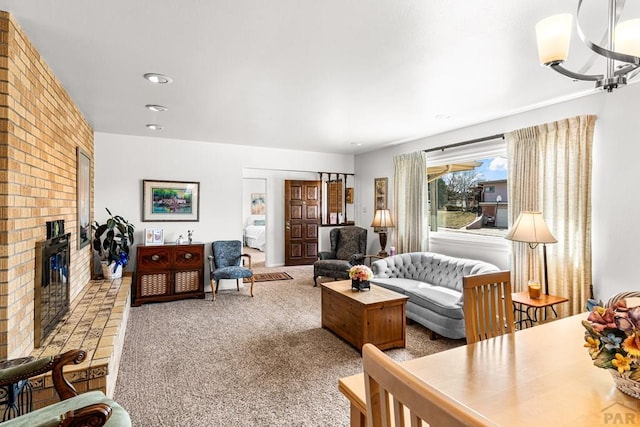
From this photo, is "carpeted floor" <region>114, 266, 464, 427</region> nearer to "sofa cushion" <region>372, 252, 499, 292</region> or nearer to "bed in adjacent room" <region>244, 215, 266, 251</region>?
"sofa cushion" <region>372, 252, 499, 292</region>

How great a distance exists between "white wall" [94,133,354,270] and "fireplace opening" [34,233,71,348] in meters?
2.19

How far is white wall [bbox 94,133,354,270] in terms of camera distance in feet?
16.7

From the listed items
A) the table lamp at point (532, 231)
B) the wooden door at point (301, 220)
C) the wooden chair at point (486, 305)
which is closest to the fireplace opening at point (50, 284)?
the wooden chair at point (486, 305)

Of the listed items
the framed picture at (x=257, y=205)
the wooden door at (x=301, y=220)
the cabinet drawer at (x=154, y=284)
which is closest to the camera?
the cabinet drawer at (x=154, y=284)

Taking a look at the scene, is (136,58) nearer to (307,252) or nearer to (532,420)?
(532,420)

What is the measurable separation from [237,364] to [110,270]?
269cm

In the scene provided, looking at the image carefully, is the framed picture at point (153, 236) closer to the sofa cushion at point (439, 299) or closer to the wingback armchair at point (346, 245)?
the wingback armchair at point (346, 245)

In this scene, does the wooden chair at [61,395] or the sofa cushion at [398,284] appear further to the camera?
the sofa cushion at [398,284]

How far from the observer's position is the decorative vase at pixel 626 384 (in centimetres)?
114

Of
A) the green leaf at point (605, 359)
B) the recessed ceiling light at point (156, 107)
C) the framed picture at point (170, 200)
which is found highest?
the recessed ceiling light at point (156, 107)

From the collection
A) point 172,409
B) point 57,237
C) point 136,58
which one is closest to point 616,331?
point 172,409

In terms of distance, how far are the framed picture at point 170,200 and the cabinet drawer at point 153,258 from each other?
2.11 feet

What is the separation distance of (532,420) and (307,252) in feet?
23.5

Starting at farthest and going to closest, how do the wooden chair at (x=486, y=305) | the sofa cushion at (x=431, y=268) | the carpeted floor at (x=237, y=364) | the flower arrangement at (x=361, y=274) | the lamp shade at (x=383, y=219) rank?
1. the lamp shade at (x=383, y=219)
2. the sofa cushion at (x=431, y=268)
3. the flower arrangement at (x=361, y=274)
4. the carpeted floor at (x=237, y=364)
5. the wooden chair at (x=486, y=305)
